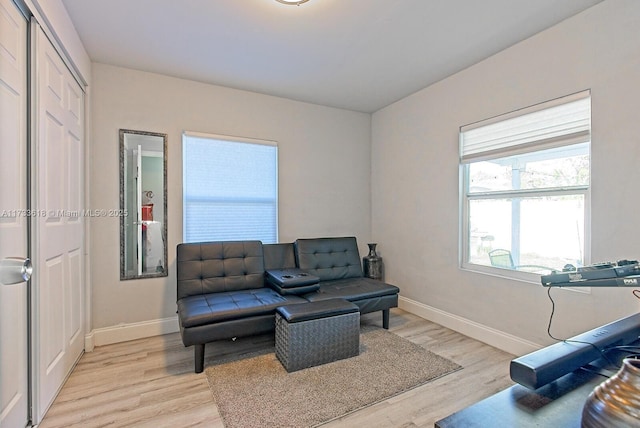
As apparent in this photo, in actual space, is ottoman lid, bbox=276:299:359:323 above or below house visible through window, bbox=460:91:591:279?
below

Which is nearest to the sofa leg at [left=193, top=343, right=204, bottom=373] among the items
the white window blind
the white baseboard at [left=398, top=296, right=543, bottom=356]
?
the white baseboard at [left=398, top=296, right=543, bottom=356]

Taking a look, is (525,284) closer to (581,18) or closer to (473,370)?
(473,370)

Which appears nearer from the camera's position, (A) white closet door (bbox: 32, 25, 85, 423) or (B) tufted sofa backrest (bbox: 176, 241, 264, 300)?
(A) white closet door (bbox: 32, 25, 85, 423)

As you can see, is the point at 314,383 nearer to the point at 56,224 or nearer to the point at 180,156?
the point at 56,224

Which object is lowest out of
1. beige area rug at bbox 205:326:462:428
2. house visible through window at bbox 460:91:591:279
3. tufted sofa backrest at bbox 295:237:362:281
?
beige area rug at bbox 205:326:462:428

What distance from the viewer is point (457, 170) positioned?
3.06 metres

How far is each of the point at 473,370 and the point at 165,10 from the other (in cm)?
343

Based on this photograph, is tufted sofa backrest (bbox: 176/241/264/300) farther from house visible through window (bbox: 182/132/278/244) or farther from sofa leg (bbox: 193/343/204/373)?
sofa leg (bbox: 193/343/204/373)

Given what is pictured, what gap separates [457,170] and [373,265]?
1.56 m

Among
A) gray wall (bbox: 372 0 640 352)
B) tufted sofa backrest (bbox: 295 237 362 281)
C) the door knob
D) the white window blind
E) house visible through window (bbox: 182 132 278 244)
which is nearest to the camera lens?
the door knob

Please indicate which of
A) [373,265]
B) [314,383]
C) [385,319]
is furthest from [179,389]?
[373,265]

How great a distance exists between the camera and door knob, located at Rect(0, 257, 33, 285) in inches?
49.1

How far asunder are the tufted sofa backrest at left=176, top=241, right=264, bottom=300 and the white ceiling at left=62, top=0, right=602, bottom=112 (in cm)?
175

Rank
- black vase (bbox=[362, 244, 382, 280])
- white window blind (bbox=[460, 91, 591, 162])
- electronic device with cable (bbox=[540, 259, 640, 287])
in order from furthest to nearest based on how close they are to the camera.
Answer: black vase (bbox=[362, 244, 382, 280]) < white window blind (bbox=[460, 91, 591, 162]) < electronic device with cable (bbox=[540, 259, 640, 287])
